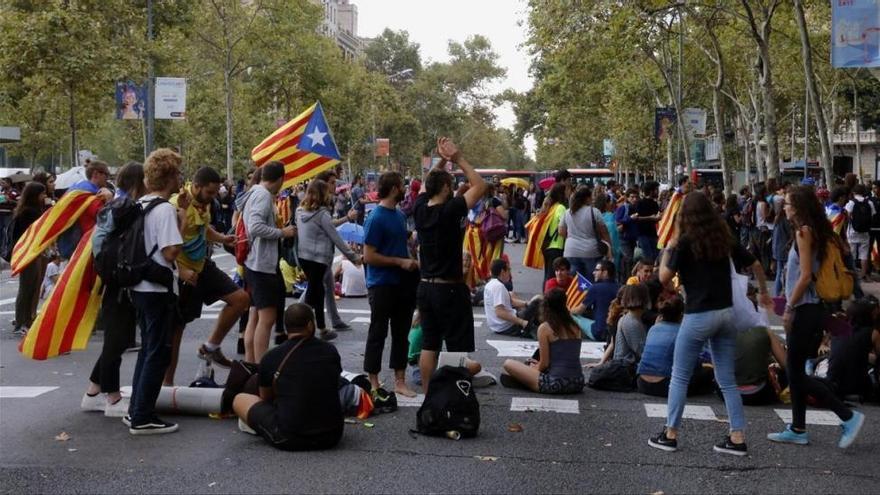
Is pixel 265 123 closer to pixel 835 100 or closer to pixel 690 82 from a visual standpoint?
pixel 690 82

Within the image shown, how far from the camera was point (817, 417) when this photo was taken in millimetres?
8188

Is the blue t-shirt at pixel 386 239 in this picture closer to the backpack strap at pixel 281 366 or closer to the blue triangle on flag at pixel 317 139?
the backpack strap at pixel 281 366

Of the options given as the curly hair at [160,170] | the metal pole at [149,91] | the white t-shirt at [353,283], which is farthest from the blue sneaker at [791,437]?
the metal pole at [149,91]

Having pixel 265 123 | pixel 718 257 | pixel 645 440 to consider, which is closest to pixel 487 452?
pixel 645 440

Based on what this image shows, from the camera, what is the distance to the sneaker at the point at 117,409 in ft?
25.2

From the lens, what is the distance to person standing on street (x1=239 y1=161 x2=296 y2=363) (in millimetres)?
8938

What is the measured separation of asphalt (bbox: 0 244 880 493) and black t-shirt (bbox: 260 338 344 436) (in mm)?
190

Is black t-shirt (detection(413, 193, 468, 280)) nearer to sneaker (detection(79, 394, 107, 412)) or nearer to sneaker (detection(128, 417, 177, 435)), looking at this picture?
sneaker (detection(128, 417, 177, 435))

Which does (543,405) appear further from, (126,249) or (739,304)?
(126,249)

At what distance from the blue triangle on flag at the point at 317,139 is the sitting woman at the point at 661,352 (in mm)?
4450

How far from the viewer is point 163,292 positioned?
23.3 feet

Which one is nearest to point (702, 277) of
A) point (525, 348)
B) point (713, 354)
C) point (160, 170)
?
point (713, 354)

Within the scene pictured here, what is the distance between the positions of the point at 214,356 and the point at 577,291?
500cm

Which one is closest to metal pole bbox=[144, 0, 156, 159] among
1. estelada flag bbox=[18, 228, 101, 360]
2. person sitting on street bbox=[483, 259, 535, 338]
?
person sitting on street bbox=[483, 259, 535, 338]
